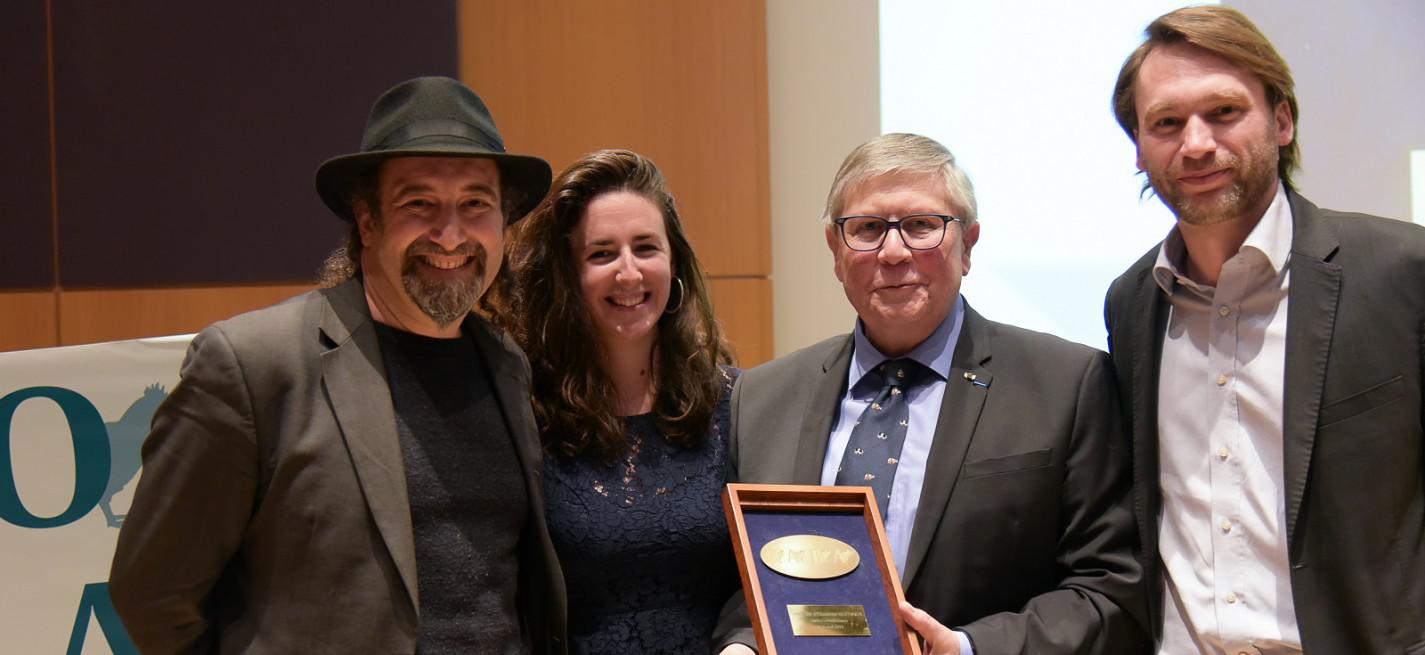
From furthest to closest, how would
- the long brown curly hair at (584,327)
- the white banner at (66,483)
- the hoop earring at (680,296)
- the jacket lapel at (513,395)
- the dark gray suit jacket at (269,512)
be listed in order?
the white banner at (66,483) → the hoop earring at (680,296) → the long brown curly hair at (584,327) → the jacket lapel at (513,395) → the dark gray suit jacket at (269,512)

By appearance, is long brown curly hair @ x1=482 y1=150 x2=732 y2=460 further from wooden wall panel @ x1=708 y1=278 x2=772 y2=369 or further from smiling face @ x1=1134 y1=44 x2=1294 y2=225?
wooden wall panel @ x1=708 y1=278 x2=772 y2=369

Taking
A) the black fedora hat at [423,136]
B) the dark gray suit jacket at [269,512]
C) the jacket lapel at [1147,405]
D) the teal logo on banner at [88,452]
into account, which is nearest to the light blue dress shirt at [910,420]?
the jacket lapel at [1147,405]

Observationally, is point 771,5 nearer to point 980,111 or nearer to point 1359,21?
point 980,111

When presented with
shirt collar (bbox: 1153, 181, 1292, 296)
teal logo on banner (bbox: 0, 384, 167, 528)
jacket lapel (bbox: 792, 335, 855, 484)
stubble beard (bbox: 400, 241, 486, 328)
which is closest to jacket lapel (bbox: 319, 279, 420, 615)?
stubble beard (bbox: 400, 241, 486, 328)

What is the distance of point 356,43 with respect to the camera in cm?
399

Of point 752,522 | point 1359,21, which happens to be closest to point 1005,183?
point 1359,21

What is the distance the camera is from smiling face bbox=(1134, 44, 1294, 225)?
2090 millimetres

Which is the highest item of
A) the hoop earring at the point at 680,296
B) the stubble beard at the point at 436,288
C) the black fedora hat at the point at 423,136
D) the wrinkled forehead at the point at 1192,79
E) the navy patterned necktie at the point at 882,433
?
the wrinkled forehead at the point at 1192,79

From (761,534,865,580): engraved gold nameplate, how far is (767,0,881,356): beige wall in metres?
2.62

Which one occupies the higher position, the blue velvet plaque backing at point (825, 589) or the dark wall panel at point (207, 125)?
the dark wall panel at point (207, 125)

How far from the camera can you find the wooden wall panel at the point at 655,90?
14.3ft

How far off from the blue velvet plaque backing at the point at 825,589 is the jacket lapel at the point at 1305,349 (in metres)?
0.71

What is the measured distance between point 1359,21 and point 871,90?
184 cm

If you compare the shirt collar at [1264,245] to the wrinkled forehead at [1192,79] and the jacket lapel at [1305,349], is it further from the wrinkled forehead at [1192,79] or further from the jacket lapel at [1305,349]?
the wrinkled forehead at [1192,79]
